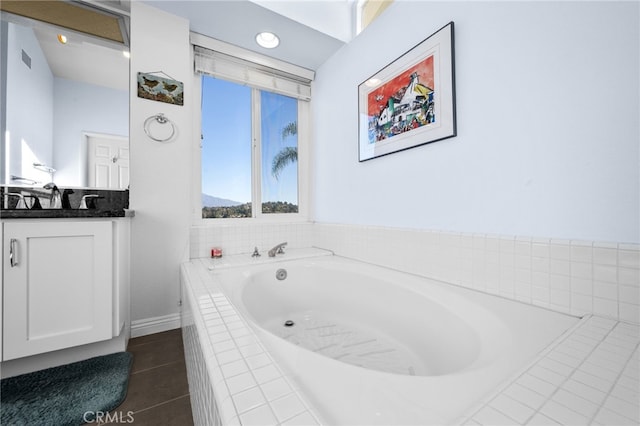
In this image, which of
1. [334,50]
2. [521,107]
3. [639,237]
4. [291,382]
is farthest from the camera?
[334,50]

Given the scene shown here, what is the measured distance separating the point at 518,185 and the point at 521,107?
13.3 inches

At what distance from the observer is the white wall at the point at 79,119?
1.62 m

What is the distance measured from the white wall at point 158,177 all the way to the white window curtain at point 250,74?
0.68ft

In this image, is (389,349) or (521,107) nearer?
(521,107)

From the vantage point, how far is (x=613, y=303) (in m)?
0.85

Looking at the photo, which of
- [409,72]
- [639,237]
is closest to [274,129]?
[409,72]

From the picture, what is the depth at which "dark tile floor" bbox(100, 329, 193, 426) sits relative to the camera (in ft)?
3.28

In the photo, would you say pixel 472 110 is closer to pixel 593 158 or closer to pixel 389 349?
pixel 593 158

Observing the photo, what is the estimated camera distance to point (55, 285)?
122 cm

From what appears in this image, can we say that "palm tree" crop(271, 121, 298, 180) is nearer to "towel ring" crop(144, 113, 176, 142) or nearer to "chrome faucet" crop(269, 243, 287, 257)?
"chrome faucet" crop(269, 243, 287, 257)

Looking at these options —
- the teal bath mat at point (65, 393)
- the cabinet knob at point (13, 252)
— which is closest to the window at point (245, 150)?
the cabinet knob at point (13, 252)

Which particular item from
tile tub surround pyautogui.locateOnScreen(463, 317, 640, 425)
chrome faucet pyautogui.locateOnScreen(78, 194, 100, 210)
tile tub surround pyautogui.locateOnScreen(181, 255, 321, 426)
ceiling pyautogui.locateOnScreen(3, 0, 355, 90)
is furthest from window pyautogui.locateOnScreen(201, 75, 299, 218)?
tile tub surround pyautogui.locateOnScreen(463, 317, 640, 425)

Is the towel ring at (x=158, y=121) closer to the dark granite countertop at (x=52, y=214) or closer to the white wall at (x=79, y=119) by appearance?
the white wall at (x=79, y=119)
